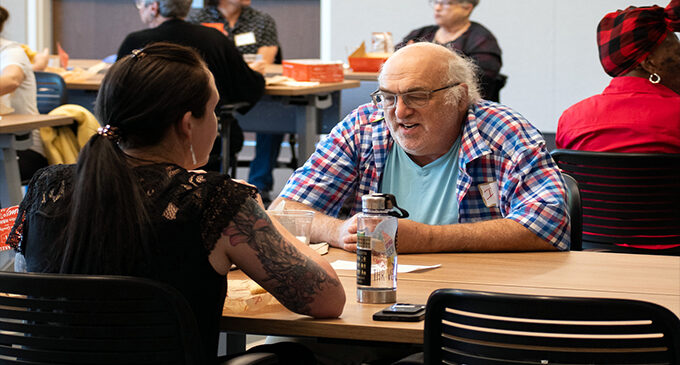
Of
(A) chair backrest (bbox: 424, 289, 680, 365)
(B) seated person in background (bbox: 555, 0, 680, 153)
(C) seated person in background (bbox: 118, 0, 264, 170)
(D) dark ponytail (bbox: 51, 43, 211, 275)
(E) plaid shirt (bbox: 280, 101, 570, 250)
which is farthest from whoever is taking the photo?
(C) seated person in background (bbox: 118, 0, 264, 170)

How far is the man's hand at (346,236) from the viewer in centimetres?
218

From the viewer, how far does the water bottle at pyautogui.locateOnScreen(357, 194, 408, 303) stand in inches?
67.3

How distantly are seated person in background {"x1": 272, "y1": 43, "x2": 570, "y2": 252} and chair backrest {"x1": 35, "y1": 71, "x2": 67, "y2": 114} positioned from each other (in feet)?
10.9

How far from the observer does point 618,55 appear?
3.11 m

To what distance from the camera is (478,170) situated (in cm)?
241

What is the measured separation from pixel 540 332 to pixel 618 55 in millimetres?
2019

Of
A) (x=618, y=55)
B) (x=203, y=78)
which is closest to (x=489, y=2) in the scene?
(x=618, y=55)

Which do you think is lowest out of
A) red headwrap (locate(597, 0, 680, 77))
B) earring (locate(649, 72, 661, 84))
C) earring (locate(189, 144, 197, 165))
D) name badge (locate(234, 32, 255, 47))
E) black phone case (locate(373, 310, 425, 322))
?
black phone case (locate(373, 310, 425, 322))

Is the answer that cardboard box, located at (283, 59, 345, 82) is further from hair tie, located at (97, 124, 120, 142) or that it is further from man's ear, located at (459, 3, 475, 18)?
hair tie, located at (97, 124, 120, 142)

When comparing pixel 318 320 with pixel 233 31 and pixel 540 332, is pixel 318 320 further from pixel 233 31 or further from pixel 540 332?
pixel 233 31

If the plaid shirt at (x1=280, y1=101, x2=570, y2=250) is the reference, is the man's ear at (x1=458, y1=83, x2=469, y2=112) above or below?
above

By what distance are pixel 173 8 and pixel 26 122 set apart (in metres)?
1.21

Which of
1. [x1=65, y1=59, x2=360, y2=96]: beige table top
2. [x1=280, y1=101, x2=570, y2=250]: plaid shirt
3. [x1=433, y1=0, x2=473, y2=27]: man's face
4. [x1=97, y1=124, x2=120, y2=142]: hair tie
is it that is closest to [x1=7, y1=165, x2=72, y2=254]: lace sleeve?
[x1=97, y1=124, x2=120, y2=142]: hair tie

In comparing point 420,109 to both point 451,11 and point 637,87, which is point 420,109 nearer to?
point 637,87
